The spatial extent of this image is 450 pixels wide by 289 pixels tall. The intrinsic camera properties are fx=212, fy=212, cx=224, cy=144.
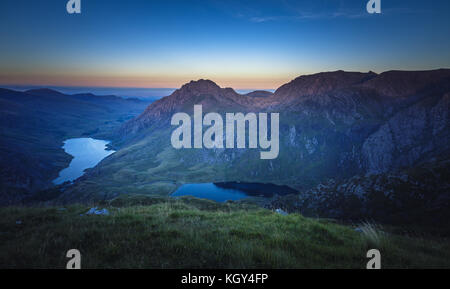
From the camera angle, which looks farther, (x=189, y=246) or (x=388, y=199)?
(x=388, y=199)

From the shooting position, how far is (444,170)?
11881 cm

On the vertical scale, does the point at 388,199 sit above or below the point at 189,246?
below

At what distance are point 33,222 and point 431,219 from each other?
124 meters

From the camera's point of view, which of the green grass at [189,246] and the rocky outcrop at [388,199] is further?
the rocky outcrop at [388,199]

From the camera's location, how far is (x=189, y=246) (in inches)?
296

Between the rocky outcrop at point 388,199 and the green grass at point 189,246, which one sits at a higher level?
the green grass at point 189,246

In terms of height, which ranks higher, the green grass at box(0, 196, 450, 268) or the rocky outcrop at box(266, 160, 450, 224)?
the green grass at box(0, 196, 450, 268)

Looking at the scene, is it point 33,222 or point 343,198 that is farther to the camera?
point 343,198

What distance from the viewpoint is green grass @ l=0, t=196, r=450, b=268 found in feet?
21.6

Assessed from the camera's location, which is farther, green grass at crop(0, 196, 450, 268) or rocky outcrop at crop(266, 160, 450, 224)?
rocky outcrop at crop(266, 160, 450, 224)

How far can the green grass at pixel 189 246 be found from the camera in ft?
21.6
